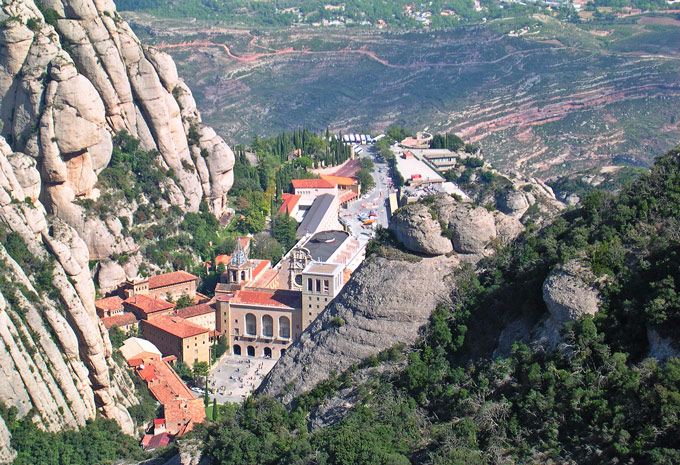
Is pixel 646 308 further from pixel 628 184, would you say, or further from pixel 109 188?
pixel 109 188

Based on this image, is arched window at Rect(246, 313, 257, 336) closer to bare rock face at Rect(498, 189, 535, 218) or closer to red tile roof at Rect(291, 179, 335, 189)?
bare rock face at Rect(498, 189, 535, 218)

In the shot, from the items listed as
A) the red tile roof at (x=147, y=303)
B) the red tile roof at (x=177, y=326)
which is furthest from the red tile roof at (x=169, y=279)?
the red tile roof at (x=177, y=326)

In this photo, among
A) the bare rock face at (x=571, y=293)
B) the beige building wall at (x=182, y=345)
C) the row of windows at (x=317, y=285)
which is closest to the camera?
the bare rock face at (x=571, y=293)

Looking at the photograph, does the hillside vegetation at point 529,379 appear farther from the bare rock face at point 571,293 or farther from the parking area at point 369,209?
the parking area at point 369,209

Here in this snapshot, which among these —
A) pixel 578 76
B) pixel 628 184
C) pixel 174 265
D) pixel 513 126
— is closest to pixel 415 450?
pixel 628 184

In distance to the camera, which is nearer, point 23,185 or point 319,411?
point 319,411

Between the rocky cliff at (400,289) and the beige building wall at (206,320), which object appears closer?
the rocky cliff at (400,289)

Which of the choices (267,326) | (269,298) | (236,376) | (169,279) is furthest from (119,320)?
(269,298)
